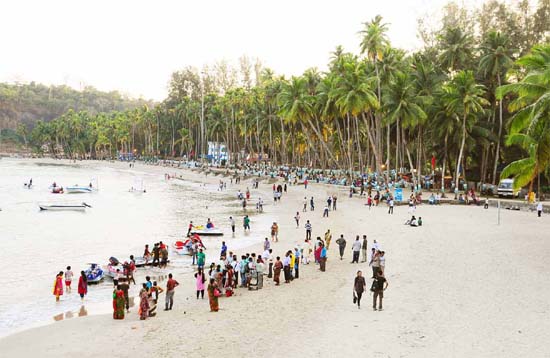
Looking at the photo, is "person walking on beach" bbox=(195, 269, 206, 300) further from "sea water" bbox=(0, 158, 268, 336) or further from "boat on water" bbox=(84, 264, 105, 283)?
"boat on water" bbox=(84, 264, 105, 283)

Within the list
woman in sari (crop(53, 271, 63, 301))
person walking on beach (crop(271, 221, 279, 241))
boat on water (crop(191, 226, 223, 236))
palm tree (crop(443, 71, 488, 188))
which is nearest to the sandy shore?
woman in sari (crop(53, 271, 63, 301))

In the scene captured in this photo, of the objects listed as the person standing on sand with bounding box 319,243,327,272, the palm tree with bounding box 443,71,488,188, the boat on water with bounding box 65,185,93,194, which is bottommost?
the person standing on sand with bounding box 319,243,327,272

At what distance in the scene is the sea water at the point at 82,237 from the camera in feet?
63.3

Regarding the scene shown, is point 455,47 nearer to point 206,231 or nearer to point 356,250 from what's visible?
point 206,231

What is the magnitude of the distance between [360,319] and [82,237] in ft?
81.5

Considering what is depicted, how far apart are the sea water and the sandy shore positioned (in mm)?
2423

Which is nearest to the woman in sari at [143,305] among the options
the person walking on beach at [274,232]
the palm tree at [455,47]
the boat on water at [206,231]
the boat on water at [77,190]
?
the person walking on beach at [274,232]

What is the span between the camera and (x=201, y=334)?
1450cm

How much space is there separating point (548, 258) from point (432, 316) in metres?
10.6

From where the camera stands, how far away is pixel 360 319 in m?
15.1

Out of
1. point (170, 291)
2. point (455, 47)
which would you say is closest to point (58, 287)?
point (170, 291)

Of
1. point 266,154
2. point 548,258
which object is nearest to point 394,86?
point 548,258

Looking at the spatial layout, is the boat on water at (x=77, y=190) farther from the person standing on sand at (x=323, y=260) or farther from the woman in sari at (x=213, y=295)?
the woman in sari at (x=213, y=295)

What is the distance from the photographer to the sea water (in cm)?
1930
